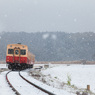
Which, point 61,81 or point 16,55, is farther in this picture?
point 16,55

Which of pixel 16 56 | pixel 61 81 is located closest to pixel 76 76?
pixel 16 56

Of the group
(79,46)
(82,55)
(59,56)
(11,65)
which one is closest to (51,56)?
(59,56)

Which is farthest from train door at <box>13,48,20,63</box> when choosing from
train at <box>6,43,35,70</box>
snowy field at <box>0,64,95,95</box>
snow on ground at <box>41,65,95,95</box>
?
snow on ground at <box>41,65,95,95</box>

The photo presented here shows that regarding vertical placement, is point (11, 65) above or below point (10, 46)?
below

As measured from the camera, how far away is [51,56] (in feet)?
536

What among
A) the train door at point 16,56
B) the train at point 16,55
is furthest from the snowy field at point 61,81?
the train door at point 16,56

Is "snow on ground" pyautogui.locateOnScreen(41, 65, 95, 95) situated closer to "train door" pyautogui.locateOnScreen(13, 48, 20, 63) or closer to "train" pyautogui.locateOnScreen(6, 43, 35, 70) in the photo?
"train" pyautogui.locateOnScreen(6, 43, 35, 70)

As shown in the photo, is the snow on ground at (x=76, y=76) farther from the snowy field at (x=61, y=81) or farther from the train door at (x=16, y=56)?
the train door at (x=16, y=56)

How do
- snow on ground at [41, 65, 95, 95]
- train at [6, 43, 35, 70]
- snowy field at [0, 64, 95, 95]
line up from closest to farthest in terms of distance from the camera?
snowy field at [0, 64, 95, 95] → snow on ground at [41, 65, 95, 95] → train at [6, 43, 35, 70]

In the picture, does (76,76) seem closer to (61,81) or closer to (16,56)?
(16,56)

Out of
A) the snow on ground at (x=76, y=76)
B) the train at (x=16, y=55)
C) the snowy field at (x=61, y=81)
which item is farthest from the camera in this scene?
the train at (x=16, y=55)

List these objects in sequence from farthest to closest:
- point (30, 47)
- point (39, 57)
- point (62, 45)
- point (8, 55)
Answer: point (62, 45) → point (30, 47) → point (39, 57) → point (8, 55)

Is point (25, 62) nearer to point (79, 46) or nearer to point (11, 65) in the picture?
point (11, 65)

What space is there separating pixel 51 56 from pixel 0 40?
60.2 meters
